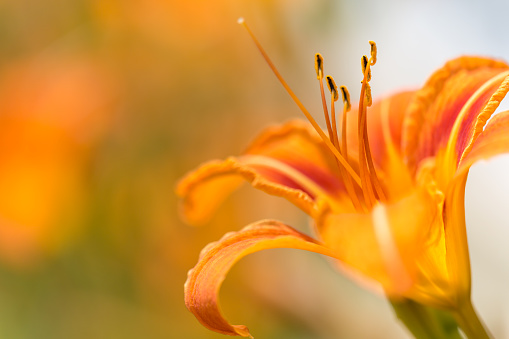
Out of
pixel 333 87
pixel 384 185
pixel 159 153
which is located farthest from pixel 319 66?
pixel 159 153

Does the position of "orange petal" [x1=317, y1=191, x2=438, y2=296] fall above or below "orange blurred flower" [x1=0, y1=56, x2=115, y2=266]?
below

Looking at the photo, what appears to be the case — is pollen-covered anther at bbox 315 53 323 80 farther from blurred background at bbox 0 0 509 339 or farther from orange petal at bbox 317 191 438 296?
blurred background at bbox 0 0 509 339

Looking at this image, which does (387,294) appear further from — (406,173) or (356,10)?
(356,10)

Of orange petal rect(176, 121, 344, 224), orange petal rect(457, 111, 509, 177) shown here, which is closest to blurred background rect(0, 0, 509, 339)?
orange petal rect(176, 121, 344, 224)

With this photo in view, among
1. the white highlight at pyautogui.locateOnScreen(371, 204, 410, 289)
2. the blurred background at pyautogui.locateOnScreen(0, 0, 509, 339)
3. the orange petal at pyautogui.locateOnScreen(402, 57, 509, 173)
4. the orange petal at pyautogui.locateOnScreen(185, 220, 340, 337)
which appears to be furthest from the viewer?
the blurred background at pyautogui.locateOnScreen(0, 0, 509, 339)

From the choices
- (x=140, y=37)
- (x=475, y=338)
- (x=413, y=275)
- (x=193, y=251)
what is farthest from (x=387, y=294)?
(x=140, y=37)

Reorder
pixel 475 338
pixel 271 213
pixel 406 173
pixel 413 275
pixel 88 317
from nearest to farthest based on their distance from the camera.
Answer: pixel 413 275
pixel 475 338
pixel 406 173
pixel 88 317
pixel 271 213

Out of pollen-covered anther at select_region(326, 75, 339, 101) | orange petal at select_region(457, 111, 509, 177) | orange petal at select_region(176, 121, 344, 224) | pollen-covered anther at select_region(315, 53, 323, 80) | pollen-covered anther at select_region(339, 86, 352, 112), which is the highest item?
pollen-covered anther at select_region(315, 53, 323, 80)
